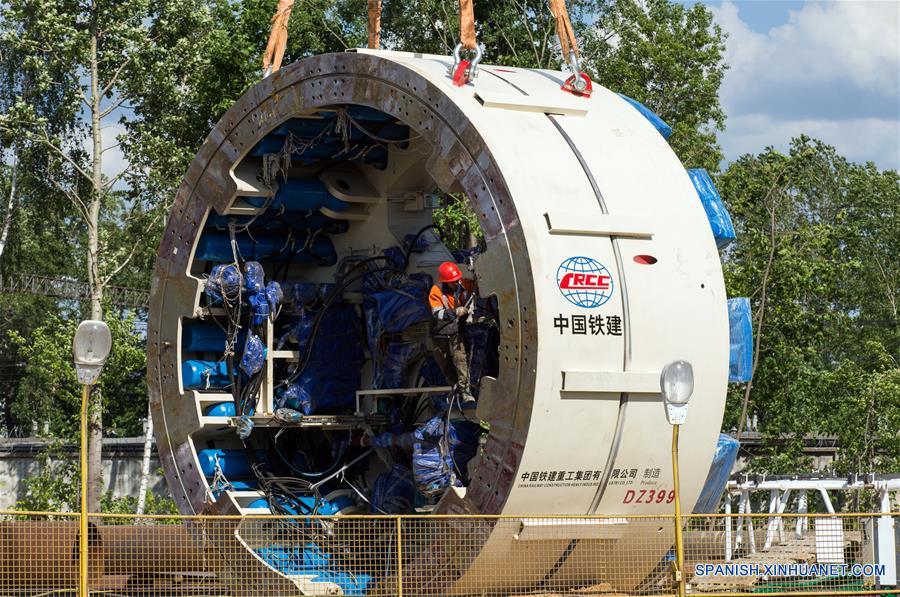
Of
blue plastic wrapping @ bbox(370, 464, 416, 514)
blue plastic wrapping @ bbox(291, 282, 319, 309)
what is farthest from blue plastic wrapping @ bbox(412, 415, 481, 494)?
blue plastic wrapping @ bbox(291, 282, 319, 309)

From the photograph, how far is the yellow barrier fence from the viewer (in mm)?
11492

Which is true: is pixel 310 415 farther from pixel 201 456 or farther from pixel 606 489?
pixel 606 489

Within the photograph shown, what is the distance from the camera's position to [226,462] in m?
15.1

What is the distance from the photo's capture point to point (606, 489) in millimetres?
11359

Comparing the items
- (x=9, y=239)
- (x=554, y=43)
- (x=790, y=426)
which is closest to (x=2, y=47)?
(x=9, y=239)

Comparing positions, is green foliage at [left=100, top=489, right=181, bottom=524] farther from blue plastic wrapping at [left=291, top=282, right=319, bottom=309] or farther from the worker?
the worker

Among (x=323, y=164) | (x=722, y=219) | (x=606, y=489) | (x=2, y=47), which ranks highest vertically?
(x=2, y=47)

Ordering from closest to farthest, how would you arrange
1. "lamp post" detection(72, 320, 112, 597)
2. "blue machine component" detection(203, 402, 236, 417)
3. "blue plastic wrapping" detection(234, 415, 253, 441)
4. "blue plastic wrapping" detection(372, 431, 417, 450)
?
"lamp post" detection(72, 320, 112, 597) < "blue plastic wrapping" detection(372, 431, 417, 450) < "blue plastic wrapping" detection(234, 415, 253, 441) < "blue machine component" detection(203, 402, 236, 417)

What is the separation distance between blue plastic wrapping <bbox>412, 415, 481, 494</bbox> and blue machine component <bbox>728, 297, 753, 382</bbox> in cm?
241

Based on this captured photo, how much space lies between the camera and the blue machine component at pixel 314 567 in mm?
12820

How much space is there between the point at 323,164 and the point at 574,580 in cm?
575

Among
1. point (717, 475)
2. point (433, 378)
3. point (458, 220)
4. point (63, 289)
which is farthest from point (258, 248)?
point (63, 289)

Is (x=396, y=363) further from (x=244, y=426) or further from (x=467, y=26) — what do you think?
(x=467, y=26)

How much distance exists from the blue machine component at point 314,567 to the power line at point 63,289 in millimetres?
34947
